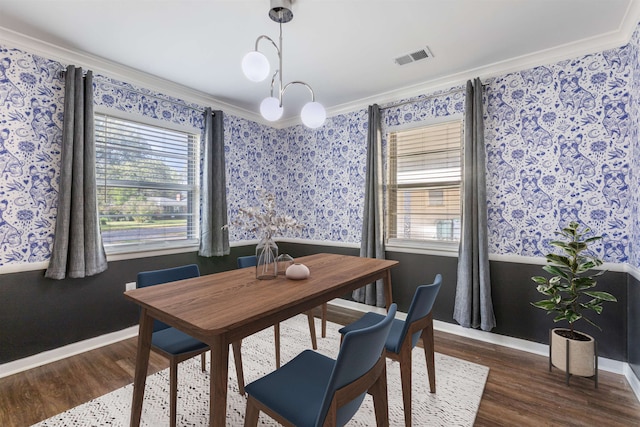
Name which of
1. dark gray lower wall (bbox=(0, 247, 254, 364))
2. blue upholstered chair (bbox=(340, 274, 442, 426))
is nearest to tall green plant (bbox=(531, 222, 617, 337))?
blue upholstered chair (bbox=(340, 274, 442, 426))

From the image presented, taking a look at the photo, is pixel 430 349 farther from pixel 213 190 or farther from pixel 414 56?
pixel 213 190

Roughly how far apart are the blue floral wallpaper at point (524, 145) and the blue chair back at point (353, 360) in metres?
2.21

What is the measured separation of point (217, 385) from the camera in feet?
3.50

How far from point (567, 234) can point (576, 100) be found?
3.65 ft

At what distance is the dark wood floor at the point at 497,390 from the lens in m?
1.78

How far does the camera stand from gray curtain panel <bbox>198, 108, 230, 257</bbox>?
3408 mm

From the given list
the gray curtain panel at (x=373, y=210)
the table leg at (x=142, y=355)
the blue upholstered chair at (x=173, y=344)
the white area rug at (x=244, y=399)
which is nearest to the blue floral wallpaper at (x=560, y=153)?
the gray curtain panel at (x=373, y=210)

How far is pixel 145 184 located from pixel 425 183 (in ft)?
9.83

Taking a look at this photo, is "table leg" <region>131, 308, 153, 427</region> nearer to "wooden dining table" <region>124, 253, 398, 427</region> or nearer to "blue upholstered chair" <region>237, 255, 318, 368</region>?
"wooden dining table" <region>124, 253, 398, 427</region>

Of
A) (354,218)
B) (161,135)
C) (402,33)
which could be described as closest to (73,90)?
(161,135)

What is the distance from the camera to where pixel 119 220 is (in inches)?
113

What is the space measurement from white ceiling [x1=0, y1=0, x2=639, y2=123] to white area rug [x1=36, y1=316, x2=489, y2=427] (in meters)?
2.60

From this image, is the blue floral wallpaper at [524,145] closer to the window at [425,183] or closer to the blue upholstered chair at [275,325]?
the window at [425,183]

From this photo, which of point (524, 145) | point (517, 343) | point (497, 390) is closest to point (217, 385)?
point (497, 390)
